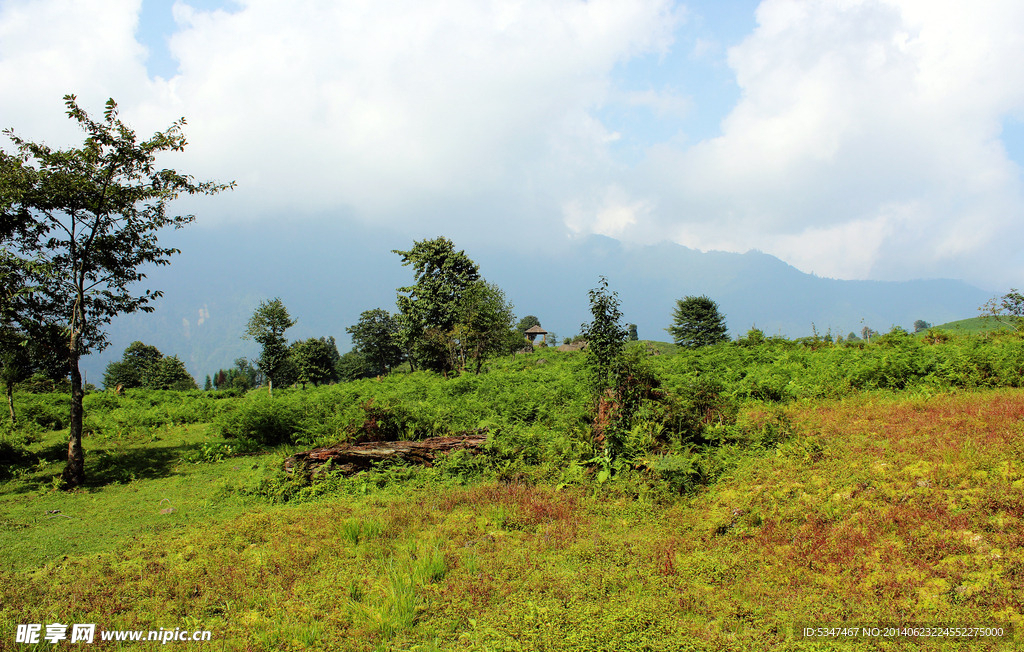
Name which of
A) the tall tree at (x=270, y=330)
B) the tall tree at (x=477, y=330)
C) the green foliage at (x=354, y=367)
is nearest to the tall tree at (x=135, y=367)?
the green foliage at (x=354, y=367)

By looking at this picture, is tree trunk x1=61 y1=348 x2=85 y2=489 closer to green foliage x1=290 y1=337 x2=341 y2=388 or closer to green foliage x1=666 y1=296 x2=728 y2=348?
green foliage x1=290 y1=337 x2=341 y2=388

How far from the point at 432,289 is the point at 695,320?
52985 mm

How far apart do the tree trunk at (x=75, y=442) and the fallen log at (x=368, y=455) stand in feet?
18.4

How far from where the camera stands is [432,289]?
46219 mm

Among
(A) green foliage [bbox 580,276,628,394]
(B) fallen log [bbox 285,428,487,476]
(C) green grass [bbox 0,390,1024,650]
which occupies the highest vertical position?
(A) green foliage [bbox 580,276,628,394]

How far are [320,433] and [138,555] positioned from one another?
285 inches

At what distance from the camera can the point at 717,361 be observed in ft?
59.4

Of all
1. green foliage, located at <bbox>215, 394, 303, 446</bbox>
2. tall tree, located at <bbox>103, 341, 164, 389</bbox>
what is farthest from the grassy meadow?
tall tree, located at <bbox>103, 341, 164, 389</bbox>

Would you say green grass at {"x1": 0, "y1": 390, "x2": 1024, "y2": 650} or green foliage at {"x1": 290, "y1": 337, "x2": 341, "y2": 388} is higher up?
green foliage at {"x1": 290, "y1": 337, "x2": 341, "y2": 388}

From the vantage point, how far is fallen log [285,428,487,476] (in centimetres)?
1237

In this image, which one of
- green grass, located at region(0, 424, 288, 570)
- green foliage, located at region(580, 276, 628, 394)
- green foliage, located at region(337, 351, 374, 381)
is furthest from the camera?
green foliage, located at region(337, 351, 374, 381)

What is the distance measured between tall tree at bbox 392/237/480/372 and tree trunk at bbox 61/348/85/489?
28.4 metres

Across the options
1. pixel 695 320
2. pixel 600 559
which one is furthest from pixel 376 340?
pixel 600 559

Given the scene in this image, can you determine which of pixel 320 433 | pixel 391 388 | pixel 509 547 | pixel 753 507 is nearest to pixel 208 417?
pixel 391 388
